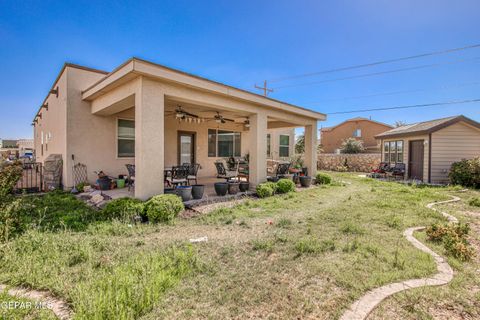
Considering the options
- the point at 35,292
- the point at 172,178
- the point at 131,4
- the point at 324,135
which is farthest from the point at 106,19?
the point at 324,135

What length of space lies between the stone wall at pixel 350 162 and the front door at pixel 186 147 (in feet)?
47.3

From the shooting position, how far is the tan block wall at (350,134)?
27.9m

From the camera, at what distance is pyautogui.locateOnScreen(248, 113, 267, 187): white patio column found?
→ 8.06 metres

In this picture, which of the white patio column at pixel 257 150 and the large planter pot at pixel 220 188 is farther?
the white patio column at pixel 257 150

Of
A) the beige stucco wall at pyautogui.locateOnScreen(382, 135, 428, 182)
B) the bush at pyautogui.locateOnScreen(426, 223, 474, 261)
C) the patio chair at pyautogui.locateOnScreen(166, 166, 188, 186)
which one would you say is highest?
the beige stucco wall at pyautogui.locateOnScreen(382, 135, 428, 182)

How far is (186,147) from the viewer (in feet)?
35.6

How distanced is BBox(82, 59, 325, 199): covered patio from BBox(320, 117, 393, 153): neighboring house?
19.5 m

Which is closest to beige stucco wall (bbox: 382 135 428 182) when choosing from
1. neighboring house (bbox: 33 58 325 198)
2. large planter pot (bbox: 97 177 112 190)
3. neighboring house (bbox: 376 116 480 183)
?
neighboring house (bbox: 376 116 480 183)

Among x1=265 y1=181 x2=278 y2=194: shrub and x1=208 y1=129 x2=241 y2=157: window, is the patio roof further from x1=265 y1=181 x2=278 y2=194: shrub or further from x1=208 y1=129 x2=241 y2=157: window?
x1=208 y1=129 x2=241 y2=157: window

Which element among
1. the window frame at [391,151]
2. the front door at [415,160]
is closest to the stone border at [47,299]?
the front door at [415,160]

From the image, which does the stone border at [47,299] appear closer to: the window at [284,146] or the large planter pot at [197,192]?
the large planter pot at [197,192]

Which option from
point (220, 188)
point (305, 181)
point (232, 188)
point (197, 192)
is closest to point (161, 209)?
point (197, 192)

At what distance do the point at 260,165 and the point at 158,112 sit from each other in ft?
13.6

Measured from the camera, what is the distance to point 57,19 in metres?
6.93
